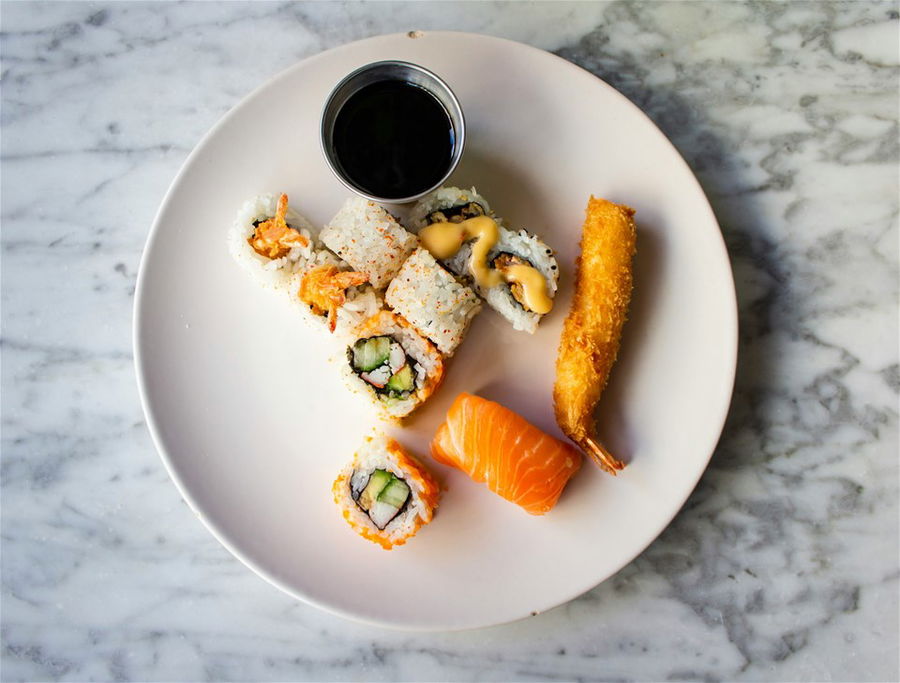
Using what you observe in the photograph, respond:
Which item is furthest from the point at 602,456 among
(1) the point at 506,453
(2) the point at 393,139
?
(2) the point at 393,139

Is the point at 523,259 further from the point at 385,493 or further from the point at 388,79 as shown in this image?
the point at 385,493

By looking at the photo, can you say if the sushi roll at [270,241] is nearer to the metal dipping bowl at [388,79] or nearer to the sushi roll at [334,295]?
the sushi roll at [334,295]

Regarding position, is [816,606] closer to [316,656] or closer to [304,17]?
[316,656]

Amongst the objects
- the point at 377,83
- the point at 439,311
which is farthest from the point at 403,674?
the point at 377,83

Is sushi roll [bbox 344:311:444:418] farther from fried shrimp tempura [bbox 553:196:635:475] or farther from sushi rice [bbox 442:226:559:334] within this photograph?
fried shrimp tempura [bbox 553:196:635:475]

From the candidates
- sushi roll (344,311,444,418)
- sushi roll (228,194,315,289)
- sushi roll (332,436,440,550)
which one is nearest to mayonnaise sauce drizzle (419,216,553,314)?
sushi roll (344,311,444,418)

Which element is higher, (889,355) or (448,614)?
(889,355)
